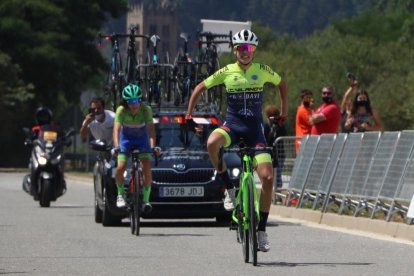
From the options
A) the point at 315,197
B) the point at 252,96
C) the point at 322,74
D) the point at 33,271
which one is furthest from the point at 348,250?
the point at 322,74

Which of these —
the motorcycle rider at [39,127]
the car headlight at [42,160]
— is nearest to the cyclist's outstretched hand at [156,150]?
the car headlight at [42,160]

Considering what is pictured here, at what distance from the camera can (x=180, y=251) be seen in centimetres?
1619

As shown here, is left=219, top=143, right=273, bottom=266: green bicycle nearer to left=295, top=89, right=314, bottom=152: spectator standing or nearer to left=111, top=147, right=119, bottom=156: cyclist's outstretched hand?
left=111, top=147, right=119, bottom=156: cyclist's outstretched hand

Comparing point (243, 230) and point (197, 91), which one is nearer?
point (243, 230)

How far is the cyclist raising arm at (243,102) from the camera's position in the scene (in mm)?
15039

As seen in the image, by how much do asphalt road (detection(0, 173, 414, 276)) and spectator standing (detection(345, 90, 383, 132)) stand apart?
2090 millimetres

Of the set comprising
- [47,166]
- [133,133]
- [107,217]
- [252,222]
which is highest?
[252,222]

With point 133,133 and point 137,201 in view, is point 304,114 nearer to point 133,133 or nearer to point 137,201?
point 133,133

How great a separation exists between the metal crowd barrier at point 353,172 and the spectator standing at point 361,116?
68cm

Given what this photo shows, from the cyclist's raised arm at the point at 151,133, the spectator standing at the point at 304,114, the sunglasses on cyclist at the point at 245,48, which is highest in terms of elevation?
the sunglasses on cyclist at the point at 245,48

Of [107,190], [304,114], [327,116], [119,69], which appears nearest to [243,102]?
[107,190]

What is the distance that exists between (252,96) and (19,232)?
527 cm

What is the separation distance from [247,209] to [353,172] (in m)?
7.07

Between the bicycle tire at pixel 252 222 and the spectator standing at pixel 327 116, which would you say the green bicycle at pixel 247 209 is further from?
the spectator standing at pixel 327 116
